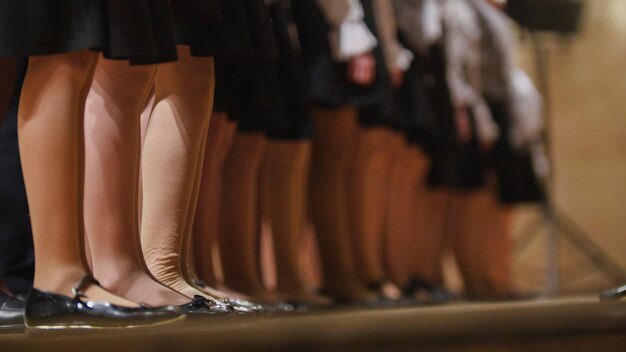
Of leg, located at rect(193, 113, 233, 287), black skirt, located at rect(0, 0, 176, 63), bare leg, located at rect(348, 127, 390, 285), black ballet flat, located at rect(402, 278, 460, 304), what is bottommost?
black ballet flat, located at rect(402, 278, 460, 304)

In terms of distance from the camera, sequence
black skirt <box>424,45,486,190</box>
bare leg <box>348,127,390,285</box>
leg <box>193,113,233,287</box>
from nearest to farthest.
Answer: leg <box>193,113,233,287</box> < bare leg <box>348,127,390,285</box> < black skirt <box>424,45,486,190</box>

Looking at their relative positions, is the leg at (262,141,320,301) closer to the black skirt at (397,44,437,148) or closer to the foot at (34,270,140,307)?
the black skirt at (397,44,437,148)

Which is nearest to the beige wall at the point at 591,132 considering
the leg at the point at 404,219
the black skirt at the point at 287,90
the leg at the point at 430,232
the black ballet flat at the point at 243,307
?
the leg at the point at 430,232

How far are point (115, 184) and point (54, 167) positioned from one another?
0.10m

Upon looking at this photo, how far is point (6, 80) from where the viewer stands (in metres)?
1.51

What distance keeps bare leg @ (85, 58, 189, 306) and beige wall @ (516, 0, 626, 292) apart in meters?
4.22

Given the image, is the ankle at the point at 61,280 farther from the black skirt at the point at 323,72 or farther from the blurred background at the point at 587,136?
the blurred background at the point at 587,136

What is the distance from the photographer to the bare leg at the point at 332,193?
249 cm

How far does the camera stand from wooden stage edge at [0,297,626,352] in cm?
61

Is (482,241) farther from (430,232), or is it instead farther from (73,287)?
(73,287)

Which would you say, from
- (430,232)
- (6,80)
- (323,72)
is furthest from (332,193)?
(430,232)

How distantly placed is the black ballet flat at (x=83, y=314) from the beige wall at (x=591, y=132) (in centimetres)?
435

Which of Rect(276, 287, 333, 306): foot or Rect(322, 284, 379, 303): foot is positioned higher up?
Rect(276, 287, 333, 306): foot

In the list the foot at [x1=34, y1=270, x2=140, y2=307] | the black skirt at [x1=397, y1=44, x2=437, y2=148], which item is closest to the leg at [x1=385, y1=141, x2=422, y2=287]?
the black skirt at [x1=397, y1=44, x2=437, y2=148]
